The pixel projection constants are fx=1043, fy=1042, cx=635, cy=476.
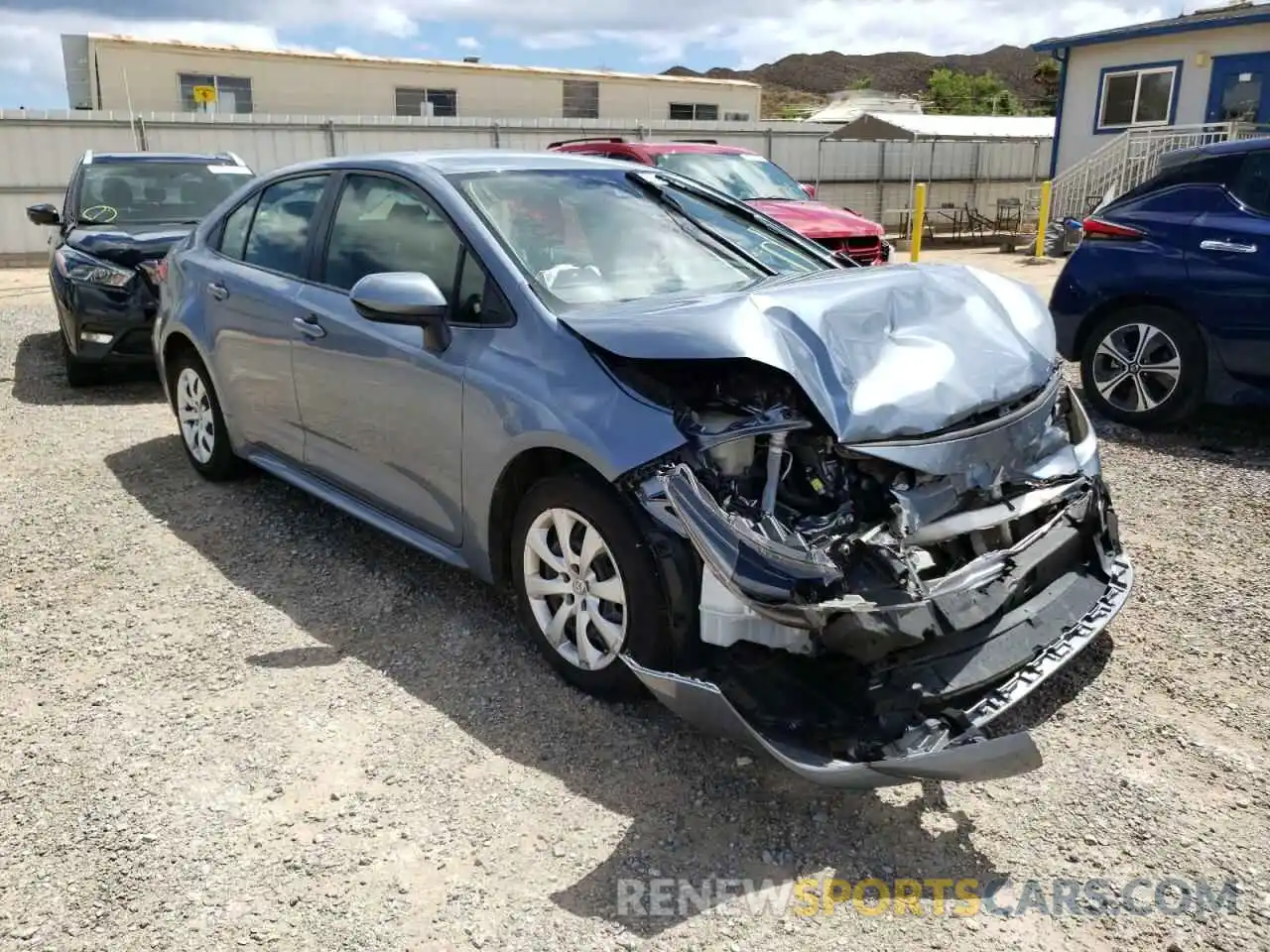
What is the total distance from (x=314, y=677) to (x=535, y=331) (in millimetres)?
1443

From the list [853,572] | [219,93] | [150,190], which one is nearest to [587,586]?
[853,572]

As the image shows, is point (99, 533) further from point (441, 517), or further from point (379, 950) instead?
point (379, 950)

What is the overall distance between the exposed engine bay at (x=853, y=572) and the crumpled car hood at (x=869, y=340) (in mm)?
77

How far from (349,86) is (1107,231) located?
73.2 ft

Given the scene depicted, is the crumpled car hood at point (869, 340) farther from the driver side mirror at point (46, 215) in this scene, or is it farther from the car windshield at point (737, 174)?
the car windshield at point (737, 174)

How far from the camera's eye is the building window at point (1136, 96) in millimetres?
18734

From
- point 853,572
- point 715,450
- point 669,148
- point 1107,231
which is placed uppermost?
point 669,148

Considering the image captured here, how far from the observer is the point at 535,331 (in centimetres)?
342

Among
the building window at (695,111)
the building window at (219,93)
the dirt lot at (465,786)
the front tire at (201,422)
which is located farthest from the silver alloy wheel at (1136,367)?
the building window at (695,111)

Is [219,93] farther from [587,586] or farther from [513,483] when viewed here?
[587,586]

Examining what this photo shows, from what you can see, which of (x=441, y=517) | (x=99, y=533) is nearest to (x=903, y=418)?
(x=441, y=517)

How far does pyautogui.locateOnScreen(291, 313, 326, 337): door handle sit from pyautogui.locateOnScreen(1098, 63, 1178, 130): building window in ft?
61.5

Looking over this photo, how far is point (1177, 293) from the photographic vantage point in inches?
246

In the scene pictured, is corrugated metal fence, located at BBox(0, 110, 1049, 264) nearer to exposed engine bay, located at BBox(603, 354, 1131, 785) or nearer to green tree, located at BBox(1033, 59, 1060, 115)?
exposed engine bay, located at BBox(603, 354, 1131, 785)
